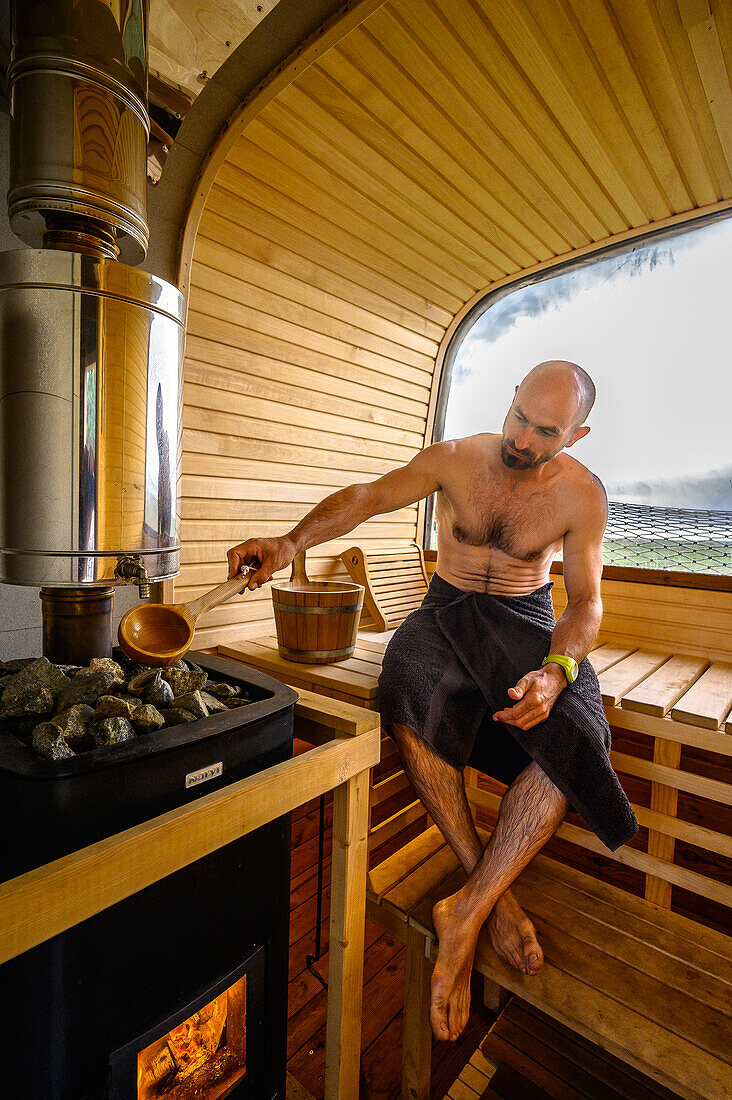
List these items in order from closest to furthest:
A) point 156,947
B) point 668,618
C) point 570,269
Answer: point 156,947, point 668,618, point 570,269

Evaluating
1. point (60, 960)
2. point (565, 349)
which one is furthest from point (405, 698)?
point (565, 349)

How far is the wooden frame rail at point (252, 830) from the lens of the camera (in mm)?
710

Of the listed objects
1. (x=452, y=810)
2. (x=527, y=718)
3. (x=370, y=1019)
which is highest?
(x=527, y=718)

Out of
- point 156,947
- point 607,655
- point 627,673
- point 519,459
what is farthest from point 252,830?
point 607,655

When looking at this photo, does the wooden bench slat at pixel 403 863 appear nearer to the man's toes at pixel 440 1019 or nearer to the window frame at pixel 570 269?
the man's toes at pixel 440 1019

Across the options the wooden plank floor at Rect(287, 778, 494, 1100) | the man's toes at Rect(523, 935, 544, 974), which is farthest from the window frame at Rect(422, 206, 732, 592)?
the wooden plank floor at Rect(287, 778, 494, 1100)

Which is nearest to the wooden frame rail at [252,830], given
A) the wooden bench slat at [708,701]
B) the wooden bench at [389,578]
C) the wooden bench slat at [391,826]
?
the wooden bench slat at [391,826]

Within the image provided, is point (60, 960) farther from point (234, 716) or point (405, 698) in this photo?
point (405, 698)

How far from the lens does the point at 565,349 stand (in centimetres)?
297

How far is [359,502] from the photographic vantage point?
1897 millimetres

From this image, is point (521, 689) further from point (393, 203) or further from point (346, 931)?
point (393, 203)

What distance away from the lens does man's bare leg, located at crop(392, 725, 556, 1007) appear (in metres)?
1.37

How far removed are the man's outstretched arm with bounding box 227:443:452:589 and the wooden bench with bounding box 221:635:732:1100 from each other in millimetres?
471

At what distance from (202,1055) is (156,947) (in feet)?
1.17
